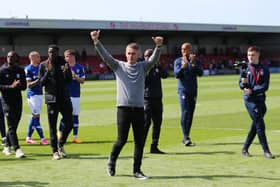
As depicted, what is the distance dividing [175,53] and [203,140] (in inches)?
2216

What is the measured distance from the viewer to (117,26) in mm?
59125

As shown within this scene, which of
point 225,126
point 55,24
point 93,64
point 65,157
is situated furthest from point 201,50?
point 65,157

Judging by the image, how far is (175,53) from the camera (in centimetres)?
6825

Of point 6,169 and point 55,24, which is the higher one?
point 55,24

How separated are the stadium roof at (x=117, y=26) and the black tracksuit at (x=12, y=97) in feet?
140

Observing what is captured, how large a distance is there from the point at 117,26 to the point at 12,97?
49.2 m

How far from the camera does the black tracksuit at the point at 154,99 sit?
35.1 feet

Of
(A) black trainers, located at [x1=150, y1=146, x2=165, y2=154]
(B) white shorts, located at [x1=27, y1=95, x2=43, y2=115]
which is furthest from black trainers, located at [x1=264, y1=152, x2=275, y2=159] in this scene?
(B) white shorts, located at [x1=27, y1=95, x2=43, y2=115]

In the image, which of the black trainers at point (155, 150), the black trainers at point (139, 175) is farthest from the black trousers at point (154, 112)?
the black trainers at point (139, 175)

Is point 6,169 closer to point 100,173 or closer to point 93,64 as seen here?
point 100,173

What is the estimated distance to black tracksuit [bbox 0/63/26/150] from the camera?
1034 cm

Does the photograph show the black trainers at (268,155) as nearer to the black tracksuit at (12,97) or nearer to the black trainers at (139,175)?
the black trainers at (139,175)

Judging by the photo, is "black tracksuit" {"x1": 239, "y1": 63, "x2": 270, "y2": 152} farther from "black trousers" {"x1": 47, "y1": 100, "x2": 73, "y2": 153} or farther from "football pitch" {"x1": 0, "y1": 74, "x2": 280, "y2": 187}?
"black trousers" {"x1": 47, "y1": 100, "x2": 73, "y2": 153}

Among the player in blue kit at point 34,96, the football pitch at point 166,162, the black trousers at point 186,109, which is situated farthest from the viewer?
the player in blue kit at point 34,96
